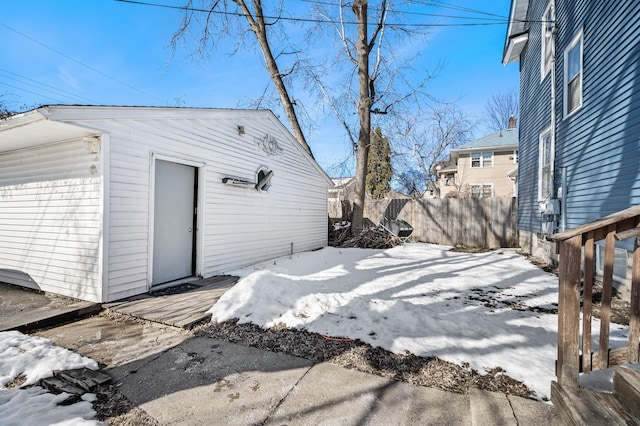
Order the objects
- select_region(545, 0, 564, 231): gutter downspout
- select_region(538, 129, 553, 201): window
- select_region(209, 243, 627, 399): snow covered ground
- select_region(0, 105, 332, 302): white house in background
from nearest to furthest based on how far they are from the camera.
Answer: select_region(209, 243, 627, 399): snow covered ground < select_region(0, 105, 332, 302): white house in background < select_region(545, 0, 564, 231): gutter downspout < select_region(538, 129, 553, 201): window

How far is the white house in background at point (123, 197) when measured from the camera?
13.3ft

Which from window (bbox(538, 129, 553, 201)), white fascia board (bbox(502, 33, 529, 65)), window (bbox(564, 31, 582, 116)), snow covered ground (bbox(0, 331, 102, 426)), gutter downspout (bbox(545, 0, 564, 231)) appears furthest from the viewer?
white fascia board (bbox(502, 33, 529, 65))

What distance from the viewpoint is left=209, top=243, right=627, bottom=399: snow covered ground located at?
2.66 m

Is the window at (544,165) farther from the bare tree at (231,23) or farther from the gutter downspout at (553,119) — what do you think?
the bare tree at (231,23)

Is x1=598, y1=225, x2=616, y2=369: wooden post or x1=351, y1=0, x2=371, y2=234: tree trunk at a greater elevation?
x1=351, y1=0, x2=371, y2=234: tree trunk

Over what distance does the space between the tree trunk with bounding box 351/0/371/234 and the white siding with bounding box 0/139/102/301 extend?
8.45m

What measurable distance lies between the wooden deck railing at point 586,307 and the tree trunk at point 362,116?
30.7 feet

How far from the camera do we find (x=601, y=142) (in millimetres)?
4668

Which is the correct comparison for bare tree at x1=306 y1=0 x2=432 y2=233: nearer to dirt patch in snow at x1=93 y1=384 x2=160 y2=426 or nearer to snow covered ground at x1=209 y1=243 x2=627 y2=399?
snow covered ground at x1=209 y1=243 x2=627 y2=399

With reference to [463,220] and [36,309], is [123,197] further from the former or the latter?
[463,220]

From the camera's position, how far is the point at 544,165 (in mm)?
7371

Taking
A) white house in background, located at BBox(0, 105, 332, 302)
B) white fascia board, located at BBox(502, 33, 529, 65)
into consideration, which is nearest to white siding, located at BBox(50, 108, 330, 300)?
white house in background, located at BBox(0, 105, 332, 302)

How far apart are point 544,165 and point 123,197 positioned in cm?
928

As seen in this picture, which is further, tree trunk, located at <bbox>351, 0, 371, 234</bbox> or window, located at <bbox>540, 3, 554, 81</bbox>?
tree trunk, located at <bbox>351, 0, 371, 234</bbox>
